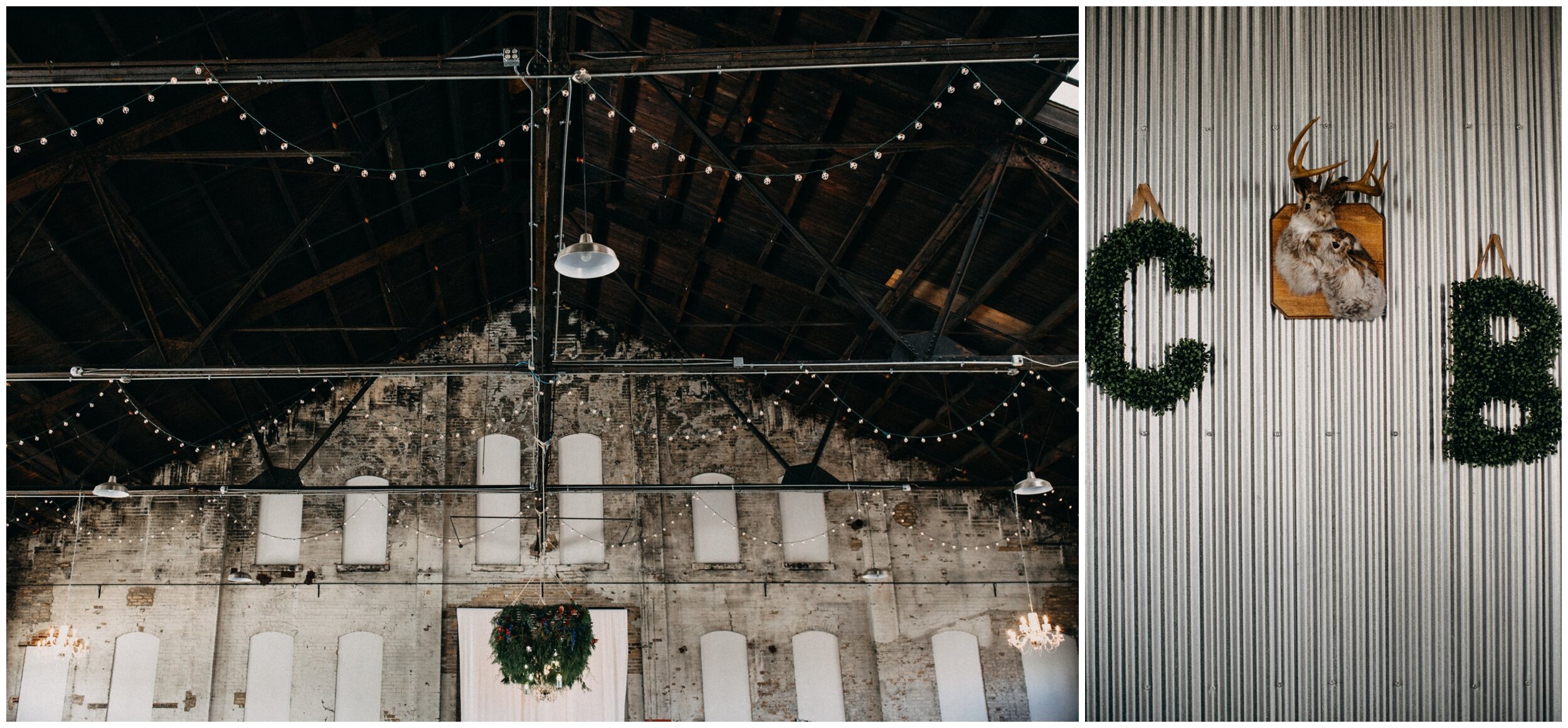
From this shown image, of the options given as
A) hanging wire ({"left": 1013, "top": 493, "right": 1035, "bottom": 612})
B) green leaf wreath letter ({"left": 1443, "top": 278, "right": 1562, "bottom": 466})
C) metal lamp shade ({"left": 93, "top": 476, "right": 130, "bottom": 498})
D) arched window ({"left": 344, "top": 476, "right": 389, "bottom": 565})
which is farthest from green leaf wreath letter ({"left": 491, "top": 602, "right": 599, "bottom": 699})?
green leaf wreath letter ({"left": 1443, "top": 278, "right": 1562, "bottom": 466})

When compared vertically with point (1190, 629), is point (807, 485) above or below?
above

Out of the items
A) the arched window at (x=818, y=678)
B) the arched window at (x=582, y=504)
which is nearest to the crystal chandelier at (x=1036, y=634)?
the arched window at (x=818, y=678)

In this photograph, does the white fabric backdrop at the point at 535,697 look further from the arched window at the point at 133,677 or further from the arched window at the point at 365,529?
the arched window at the point at 133,677

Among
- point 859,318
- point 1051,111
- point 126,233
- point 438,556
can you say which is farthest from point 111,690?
point 1051,111

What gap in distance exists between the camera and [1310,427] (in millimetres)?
5133

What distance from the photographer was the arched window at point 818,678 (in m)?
13.2

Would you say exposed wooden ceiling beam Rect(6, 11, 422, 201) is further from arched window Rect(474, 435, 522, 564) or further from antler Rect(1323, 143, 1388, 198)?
arched window Rect(474, 435, 522, 564)

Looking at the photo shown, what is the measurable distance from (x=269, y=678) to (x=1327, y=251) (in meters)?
12.9

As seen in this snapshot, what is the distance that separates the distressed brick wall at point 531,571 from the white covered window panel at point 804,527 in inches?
6.4

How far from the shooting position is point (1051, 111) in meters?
6.43

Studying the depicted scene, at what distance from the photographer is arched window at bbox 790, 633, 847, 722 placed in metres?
13.2

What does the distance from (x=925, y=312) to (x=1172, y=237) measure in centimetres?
542

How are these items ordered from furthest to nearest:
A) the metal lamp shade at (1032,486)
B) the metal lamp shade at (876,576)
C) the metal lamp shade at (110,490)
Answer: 1. the metal lamp shade at (876,576)
2. the metal lamp shade at (110,490)
3. the metal lamp shade at (1032,486)

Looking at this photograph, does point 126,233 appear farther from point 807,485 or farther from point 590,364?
point 807,485
